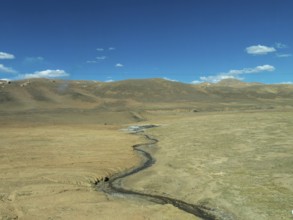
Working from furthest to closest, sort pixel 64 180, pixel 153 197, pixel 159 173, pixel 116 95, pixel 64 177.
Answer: pixel 116 95 < pixel 159 173 < pixel 64 177 < pixel 64 180 < pixel 153 197

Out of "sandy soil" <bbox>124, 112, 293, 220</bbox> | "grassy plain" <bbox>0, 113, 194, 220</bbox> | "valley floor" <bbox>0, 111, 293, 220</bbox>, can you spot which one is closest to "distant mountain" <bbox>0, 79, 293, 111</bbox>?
"grassy plain" <bbox>0, 113, 194, 220</bbox>

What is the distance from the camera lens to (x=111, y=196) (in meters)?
16.0

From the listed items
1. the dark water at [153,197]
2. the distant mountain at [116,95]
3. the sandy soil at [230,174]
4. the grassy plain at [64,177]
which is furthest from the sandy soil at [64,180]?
the distant mountain at [116,95]

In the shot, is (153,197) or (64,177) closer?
(153,197)

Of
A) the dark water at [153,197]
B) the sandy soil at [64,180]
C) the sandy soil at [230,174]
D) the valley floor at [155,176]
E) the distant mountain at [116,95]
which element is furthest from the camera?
the distant mountain at [116,95]

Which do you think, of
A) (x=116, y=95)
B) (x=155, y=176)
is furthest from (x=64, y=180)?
(x=116, y=95)

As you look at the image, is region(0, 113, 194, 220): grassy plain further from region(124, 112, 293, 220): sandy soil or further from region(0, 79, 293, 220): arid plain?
region(124, 112, 293, 220): sandy soil

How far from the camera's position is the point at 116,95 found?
105 meters

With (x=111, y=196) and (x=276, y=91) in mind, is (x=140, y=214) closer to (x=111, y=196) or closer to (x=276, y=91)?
(x=111, y=196)

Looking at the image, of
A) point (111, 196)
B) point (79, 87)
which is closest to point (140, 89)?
point (79, 87)

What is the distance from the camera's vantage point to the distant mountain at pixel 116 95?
82.3 metres

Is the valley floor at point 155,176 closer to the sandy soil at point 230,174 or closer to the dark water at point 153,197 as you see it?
the sandy soil at point 230,174

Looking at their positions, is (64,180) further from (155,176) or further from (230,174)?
(230,174)

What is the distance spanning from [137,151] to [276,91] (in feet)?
404
